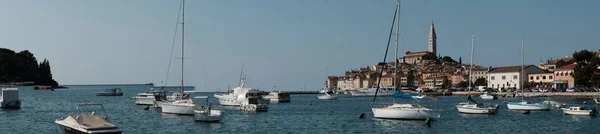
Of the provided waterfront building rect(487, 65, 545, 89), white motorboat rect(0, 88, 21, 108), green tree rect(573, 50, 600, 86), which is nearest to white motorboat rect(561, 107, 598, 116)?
white motorboat rect(0, 88, 21, 108)

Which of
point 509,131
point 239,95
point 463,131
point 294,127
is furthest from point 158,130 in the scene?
point 239,95

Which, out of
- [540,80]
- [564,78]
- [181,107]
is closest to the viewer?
[181,107]

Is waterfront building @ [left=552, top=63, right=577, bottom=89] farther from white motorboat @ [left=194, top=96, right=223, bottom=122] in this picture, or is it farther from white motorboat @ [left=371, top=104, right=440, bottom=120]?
white motorboat @ [left=194, top=96, right=223, bottom=122]

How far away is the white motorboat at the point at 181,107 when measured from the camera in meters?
51.3

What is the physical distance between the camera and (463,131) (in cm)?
4069

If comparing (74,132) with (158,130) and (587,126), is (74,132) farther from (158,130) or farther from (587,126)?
(587,126)

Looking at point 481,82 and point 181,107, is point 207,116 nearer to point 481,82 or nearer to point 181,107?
point 181,107

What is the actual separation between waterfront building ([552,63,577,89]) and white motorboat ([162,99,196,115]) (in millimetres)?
103650

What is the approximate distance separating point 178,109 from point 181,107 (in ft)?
1.81

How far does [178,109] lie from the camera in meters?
52.1

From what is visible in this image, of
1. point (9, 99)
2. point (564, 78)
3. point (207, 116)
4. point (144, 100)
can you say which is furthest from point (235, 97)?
point (564, 78)

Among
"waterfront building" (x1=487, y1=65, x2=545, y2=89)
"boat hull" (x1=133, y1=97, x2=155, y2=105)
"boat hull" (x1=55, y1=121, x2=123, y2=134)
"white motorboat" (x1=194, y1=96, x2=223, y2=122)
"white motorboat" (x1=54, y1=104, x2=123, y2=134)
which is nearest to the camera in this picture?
"boat hull" (x1=55, y1=121, x2=123, y2=134)

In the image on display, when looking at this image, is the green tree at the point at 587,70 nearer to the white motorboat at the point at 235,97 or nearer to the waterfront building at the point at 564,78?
the waterfront building at the point at 564,78

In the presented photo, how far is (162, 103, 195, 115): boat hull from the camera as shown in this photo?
51281 millimetres
